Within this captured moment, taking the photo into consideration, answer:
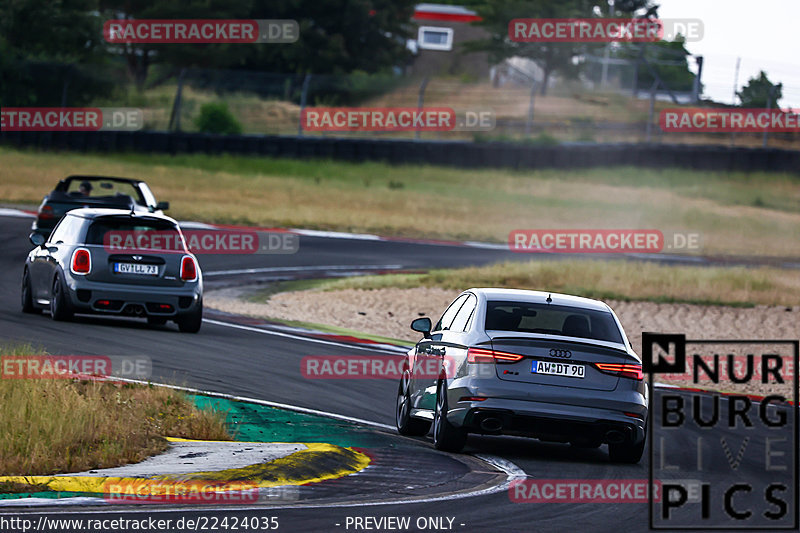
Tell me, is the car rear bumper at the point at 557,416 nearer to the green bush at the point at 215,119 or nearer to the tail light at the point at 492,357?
the tail light at the point at 492,357

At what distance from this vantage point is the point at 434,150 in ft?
155

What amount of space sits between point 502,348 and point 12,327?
25.7ft

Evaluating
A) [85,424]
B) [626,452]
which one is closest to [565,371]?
[626,452]

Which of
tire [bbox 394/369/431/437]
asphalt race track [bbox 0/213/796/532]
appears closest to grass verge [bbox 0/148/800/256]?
asphalt race track [bbox 0/213/796/532]

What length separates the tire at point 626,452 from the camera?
10.4 m

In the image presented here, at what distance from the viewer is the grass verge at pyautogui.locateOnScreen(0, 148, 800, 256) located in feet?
131

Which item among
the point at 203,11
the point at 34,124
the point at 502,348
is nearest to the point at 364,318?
the point at 502,348

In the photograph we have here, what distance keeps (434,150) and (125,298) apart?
1239 inches

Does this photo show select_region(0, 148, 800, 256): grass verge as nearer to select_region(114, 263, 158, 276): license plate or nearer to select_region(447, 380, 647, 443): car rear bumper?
select_region(114, 263, 158, 276): license plate

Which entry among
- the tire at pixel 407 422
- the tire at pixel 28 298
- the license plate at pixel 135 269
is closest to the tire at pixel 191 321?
the license plate at pixel 135 269

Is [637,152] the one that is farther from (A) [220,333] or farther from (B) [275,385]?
(B) [275,385]

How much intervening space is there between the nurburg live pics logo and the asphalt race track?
0.26ft

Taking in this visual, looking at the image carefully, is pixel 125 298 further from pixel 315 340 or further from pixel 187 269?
pixel 315 340

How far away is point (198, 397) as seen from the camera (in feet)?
40.9
